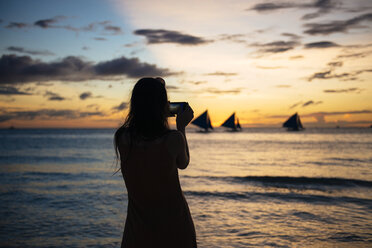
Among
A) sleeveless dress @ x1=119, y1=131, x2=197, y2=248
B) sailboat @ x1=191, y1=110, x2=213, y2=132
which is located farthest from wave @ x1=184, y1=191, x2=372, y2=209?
sailboat @ x1=191, y1=110, x2=213, y2=132

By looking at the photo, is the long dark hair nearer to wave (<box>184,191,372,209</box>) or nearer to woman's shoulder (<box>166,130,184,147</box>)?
woman's shoulder (<box>166,130,184,147</box>)

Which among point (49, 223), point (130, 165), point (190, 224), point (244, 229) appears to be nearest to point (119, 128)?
point (130, 165)

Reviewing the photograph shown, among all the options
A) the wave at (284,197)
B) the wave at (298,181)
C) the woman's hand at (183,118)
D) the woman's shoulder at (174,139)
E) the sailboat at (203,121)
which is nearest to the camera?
the woman's shoulder at (174,139)

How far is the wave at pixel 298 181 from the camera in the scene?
14191mm

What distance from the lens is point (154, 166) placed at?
174 cm

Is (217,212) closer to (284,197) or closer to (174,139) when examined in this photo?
(284,197)

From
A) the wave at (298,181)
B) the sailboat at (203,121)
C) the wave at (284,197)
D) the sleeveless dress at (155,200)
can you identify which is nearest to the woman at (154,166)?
the sleeveless dress at (155,200)

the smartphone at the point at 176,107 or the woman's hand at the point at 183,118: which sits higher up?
the smartphone at the point at 176,107

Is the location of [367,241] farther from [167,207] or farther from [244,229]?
[167,207]

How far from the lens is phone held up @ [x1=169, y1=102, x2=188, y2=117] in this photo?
1844 mm

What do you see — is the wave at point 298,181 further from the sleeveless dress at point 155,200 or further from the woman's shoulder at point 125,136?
the woman's shoulder at point 125,136

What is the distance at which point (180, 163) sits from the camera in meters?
1.79

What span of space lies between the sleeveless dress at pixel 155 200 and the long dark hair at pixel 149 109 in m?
0.06

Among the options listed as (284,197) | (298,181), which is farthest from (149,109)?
(298,181)
